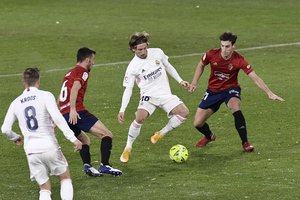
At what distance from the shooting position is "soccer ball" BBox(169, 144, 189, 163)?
1827cm

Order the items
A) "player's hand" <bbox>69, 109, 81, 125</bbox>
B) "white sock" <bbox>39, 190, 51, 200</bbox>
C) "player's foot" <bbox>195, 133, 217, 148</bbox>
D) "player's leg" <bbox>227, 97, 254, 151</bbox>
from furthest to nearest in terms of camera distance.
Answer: "player's foot" <bbox>195, 133, 217, 148</bbox> → "player's leg" <bbox>227, 97, 254, 151</bbox> → "player's hand" <bbox>69, 109, 81, 125</bbox> → "white sock" <bbox>39, 190, 51, 200</bbox>

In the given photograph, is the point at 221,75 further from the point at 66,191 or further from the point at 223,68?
the point at 66,191

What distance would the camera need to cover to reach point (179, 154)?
1827cm

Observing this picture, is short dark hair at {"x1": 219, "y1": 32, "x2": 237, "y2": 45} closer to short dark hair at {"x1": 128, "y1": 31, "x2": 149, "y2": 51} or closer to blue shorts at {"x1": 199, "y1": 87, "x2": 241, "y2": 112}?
blue shorts at {"x1": 199, "y1": 87, "x2": 241, "y2": 112}

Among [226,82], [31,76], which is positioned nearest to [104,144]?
[31,76]

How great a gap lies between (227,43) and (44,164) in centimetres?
562

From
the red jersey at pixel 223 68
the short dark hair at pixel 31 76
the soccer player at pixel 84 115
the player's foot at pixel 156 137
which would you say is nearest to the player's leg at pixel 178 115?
the player's foot at pixel 156 137

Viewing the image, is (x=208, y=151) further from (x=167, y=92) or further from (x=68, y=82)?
(x=68, y=82)

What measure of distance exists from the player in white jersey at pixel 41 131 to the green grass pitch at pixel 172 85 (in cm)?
150

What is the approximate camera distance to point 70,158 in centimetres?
Result: 1927

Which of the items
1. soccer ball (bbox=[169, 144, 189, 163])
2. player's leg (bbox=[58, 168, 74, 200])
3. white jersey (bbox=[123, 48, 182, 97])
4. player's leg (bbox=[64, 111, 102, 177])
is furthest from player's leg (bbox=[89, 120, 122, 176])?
player's leg (bbox=[58, 168, 74, 200])

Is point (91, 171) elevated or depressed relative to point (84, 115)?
depressed

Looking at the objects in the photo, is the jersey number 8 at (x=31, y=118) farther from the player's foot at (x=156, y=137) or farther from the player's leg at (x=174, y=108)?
the player's foot at (x=156, y=137)

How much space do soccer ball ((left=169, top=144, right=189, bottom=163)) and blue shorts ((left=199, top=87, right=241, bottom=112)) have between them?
4.94 feet
